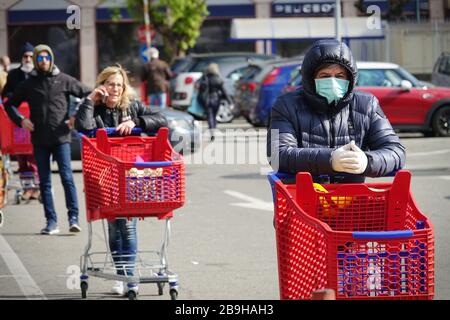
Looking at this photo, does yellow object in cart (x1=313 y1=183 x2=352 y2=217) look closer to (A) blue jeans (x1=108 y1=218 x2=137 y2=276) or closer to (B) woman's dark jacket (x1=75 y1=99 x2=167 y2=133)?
(A) blue jeans (x1=108 y1=218 x2=137 y2=276)

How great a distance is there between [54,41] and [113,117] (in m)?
43.5

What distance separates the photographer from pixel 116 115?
947 centimetres

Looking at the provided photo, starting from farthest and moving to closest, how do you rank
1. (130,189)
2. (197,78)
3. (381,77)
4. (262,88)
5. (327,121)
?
Result: 1. (197,78)
2. (262,88)
3. (381,77)
4. (130,189)
5. (327,121)

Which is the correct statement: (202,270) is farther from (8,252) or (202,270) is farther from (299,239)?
(299,239)

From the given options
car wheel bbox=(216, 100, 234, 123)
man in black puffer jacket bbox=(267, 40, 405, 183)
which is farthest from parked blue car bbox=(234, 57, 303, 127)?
man in black puffer jacket bbox=(267, 40, 405, 183)

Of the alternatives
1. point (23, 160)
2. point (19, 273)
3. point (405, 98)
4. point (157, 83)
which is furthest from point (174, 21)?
point (19, 273)

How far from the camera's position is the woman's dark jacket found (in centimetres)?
932

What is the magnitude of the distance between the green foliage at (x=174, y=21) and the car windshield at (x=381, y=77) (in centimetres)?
2071

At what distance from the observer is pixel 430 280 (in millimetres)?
5102

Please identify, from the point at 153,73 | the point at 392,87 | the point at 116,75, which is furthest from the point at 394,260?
the point at 153,73

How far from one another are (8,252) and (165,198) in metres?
3.28

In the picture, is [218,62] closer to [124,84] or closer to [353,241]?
[124,84]

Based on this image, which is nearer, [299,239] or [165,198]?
[299,239]

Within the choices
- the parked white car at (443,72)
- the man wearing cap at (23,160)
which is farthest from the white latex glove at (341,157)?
the parked white car at (443,72)
